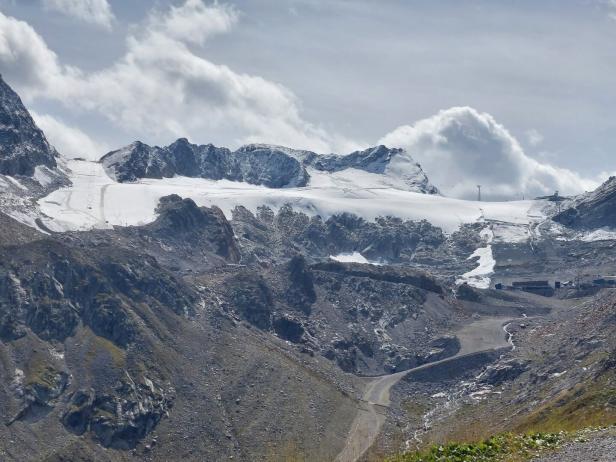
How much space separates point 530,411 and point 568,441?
134 meters

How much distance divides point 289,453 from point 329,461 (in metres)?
8.82

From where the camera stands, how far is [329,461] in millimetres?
197375

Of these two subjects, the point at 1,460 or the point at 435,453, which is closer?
the point at 435,453

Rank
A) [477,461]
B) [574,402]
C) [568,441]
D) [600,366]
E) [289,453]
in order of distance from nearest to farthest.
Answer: [477,461] < [568,441] < [574,402] < [600,366] < [289,453]

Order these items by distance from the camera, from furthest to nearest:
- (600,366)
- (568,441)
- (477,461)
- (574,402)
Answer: (600,366)
(574,402)
(568,441)
(477,461)

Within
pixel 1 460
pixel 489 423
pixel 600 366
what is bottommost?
pixel 1 460

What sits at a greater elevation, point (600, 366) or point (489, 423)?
point (600, 366)

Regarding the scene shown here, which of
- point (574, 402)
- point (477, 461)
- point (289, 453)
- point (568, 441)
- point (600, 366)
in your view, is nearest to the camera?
point (477, 461)

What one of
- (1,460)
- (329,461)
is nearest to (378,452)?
(329,461)

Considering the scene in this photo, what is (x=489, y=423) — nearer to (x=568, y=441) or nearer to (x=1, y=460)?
(x=1, y=460)

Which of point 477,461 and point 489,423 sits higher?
point 477,461

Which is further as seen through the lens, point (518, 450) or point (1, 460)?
point (1, 460)

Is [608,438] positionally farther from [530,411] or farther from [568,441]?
[530,411]

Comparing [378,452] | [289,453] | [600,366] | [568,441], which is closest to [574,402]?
[600,366]
